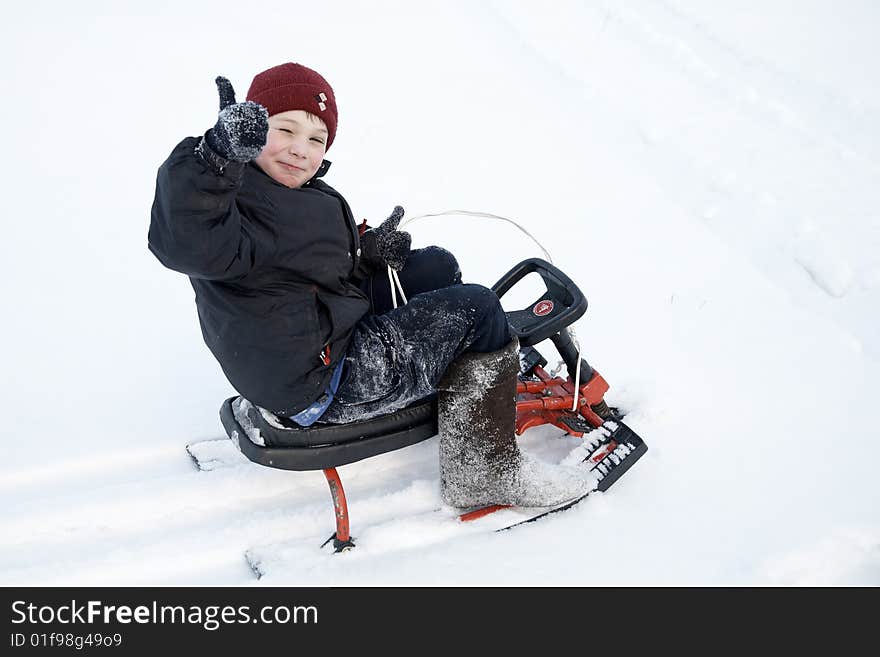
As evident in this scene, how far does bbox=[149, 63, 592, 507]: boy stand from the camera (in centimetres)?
165

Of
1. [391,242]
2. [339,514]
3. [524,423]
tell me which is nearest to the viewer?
[339,514]

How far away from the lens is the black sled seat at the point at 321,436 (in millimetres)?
2258

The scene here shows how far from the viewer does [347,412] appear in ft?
7.39

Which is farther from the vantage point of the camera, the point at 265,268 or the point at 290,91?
the point at 290,91

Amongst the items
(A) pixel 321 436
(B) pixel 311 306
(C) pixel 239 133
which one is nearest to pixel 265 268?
(B) pixel 311 306

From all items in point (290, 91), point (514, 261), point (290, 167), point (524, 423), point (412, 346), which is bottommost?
point (524, 423)

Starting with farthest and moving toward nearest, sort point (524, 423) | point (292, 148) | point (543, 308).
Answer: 1. point (524, 423)
2. point (543, 308)
3. point (292, 148)

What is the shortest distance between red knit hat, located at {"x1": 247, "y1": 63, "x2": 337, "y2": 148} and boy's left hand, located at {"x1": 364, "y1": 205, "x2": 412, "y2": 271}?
507 mm

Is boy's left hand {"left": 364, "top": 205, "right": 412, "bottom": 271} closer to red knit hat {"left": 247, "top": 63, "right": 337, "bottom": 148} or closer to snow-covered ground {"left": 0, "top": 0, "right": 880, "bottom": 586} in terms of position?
red knit hat {"left": 247, "top": 63, "right": 337, "bottom": 148}

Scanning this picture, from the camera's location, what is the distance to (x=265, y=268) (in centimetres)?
194

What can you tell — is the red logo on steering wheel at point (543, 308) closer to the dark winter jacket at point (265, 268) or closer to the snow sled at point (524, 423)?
the snow sled at point (524, 423)

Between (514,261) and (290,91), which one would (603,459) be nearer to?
(514,261)

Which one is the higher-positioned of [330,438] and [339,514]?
[330,438]

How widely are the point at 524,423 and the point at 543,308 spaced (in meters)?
0.44
